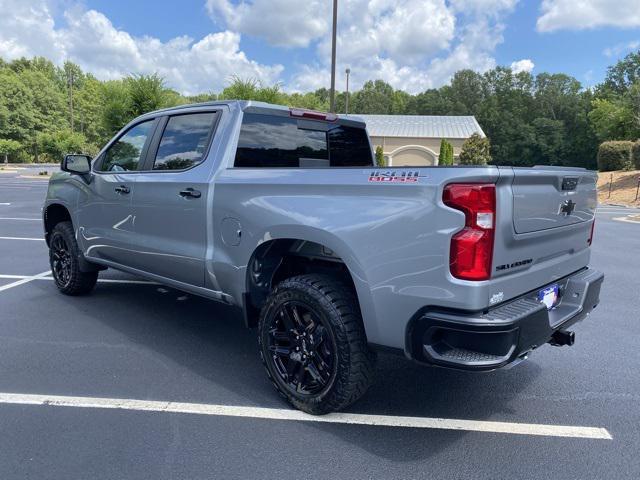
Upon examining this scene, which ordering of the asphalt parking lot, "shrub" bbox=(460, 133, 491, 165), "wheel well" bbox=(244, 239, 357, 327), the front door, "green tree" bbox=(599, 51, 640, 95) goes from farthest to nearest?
"green tree" bbox=(599, 51, 640, 95), "shrub" bbox=(460, 133, 491, 165), the front door, "wheel well" bbox=(244, 239, 357, 327), the asphalt parking lot

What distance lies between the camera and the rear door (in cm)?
368

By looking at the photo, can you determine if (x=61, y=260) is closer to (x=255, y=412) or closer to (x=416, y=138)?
(x=255, y=412)

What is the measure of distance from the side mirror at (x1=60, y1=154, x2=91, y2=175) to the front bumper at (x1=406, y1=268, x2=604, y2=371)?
12.3 feet

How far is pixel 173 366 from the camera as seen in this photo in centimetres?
377

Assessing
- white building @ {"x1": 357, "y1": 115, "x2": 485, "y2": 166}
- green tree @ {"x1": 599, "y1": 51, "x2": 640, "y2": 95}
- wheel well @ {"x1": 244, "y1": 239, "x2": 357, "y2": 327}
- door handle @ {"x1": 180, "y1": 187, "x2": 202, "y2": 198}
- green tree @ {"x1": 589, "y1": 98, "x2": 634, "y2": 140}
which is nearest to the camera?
wheel well @ {"x1": 244, "y1": 239, "x2": 357, "y2": 327}

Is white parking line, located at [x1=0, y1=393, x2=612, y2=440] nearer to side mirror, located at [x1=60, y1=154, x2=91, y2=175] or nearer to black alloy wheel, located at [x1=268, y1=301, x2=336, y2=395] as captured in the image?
black alloy wheel, located at [x1=268, y1=301, x2=336, y2=395]

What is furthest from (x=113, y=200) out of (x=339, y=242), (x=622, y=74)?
(x=622, y=74)

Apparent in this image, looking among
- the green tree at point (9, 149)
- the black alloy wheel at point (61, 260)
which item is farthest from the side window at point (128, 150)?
the green tree at point (9, 149)

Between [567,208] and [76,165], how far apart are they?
4.30 meters

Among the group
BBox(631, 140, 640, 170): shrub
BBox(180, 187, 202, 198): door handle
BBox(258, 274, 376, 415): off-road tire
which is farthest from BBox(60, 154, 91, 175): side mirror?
BBox(631, 140, 640, 170): shrub

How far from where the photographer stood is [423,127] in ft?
167

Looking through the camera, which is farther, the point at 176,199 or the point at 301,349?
the point at 176,199

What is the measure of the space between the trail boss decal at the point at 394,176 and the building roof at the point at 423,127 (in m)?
45.0

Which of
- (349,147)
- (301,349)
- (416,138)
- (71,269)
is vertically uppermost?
(416,138)
